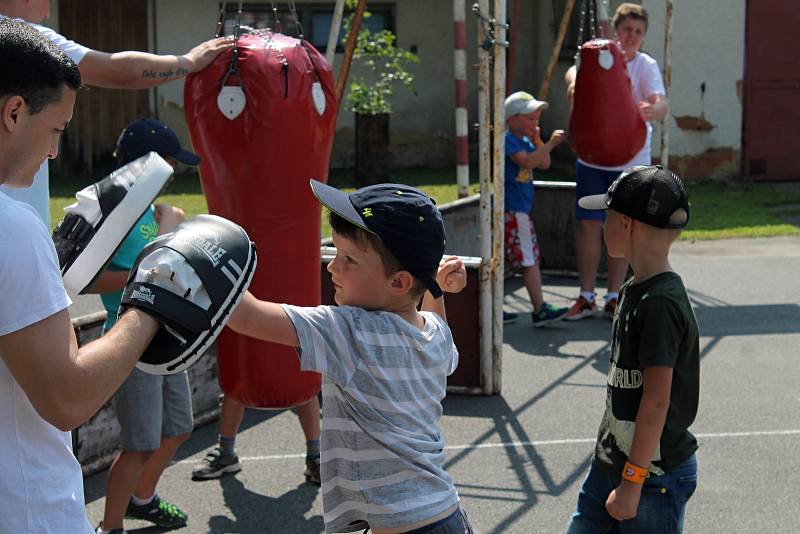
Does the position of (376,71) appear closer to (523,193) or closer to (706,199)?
(706,199)

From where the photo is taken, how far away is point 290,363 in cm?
468

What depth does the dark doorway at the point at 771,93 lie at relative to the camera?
580 inches

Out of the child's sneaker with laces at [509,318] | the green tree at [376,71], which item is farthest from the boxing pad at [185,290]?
the green tree at [376,71]

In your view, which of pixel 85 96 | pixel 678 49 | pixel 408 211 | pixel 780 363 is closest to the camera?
pixel 408 211

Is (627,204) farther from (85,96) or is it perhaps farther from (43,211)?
(85,96)

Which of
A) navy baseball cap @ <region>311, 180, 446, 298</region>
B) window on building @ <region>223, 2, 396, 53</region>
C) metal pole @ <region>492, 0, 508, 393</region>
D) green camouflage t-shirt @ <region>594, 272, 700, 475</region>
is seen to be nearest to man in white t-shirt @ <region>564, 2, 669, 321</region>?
metal pole @ <region>492, 0, 508, 393</region>

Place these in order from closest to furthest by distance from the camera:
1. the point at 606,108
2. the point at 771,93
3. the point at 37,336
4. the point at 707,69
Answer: the point at 37,336
the point at 606,108
the point at 707,69
the point at 771,93

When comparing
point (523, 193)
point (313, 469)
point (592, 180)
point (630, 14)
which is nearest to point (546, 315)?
point (523, 193)

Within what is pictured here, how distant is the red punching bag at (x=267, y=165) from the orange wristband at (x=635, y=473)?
6.67ft

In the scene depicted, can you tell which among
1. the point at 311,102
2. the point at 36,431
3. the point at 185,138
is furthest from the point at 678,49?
the point at 36,431

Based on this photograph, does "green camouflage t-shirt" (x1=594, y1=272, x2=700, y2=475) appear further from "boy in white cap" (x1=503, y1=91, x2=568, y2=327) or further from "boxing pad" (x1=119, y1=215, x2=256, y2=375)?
"boy in white cap" (x1=503, y1=91, x2=568, y2=327)

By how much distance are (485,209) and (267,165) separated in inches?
73.2

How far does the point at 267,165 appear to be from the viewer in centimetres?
457

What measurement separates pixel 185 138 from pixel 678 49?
7465 millimetres
